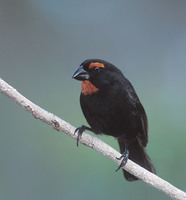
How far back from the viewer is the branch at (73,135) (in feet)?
8.58

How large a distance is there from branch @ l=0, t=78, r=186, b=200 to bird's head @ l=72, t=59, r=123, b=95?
573 millimetres

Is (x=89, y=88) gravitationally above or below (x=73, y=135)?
above

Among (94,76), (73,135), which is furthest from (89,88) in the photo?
(73,135)

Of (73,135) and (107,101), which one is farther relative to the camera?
(107,101)

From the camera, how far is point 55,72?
495 centimetres

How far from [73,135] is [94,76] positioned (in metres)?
0.82

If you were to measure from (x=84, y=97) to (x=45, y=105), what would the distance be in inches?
44.8

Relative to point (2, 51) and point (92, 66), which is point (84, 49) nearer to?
point (2, 51)

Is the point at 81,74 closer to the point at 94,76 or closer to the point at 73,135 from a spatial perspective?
the point at 94,76

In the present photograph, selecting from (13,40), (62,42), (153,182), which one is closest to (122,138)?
(153,182)

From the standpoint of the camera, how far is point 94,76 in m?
3.43

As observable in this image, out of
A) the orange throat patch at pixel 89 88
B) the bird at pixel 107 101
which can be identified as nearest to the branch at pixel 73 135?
the bird at pixel 107 101

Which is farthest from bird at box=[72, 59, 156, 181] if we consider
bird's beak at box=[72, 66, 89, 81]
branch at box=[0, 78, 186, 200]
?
branch at box=[0, 78, 186, 200]

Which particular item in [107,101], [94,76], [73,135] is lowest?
[73,135]
